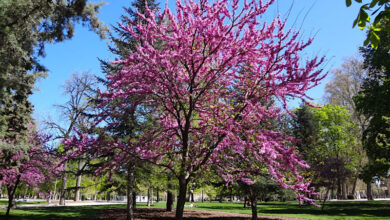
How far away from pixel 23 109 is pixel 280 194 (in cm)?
1413

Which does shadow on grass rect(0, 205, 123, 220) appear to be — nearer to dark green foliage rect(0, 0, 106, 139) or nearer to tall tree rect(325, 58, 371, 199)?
dark green foliage rect(0, 0, 106, 139)

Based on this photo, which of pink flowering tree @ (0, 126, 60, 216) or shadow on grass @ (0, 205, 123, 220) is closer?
pink flowering tree @ (0, 126, 60, 216)

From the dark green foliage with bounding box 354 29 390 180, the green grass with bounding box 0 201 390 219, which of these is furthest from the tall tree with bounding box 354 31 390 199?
the green grass with bounding box 0 201 390 219

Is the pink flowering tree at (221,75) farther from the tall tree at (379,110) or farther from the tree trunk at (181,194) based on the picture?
the tall tree at (379,110)

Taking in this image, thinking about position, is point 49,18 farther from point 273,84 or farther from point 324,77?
point 324,77

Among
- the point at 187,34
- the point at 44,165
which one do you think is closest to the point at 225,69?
the point at 187,34

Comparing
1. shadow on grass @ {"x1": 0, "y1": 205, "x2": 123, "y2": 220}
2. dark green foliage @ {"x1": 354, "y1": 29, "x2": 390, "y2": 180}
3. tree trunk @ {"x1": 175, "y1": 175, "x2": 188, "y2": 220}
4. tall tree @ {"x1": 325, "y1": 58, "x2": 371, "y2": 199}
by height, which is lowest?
shadow on grass @ {"x1": 0, "y1": 205, "x2": 123, "y2": 220}

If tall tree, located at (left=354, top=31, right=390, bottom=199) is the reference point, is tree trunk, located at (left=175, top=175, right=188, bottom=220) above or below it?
below

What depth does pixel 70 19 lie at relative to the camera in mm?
8453

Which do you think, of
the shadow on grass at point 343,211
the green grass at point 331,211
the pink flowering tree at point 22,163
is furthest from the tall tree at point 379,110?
the pink flowering tree at point 22,163

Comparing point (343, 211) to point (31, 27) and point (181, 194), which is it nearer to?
point (181, 194)

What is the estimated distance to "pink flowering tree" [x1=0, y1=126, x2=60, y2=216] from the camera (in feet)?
35.9

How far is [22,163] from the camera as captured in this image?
1216 cm

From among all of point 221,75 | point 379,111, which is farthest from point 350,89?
point 221,75
